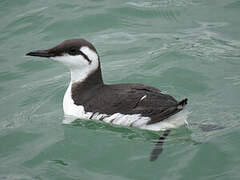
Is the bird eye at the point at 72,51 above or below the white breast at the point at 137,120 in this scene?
above

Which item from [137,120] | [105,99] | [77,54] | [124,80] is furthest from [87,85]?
[124,80]

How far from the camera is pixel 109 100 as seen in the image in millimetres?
5996

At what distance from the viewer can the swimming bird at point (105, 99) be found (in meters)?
5.84

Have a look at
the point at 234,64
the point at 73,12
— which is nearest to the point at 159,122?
the point at 234,64

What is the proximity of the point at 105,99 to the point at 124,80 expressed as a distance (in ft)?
5.94

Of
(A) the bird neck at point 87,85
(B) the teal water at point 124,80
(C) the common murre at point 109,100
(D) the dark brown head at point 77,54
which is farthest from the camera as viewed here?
(A) the bird neck at point 87,85

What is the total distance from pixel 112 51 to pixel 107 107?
314 centimetres

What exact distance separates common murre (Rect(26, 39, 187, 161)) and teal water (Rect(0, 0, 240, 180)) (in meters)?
0.18

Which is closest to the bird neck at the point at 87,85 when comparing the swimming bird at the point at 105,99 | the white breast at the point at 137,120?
the swimming bird at the point at 105,99

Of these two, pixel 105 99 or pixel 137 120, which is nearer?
pixel 137 120

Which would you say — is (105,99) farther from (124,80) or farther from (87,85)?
(124,80)

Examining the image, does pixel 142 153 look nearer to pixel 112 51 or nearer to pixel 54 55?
pixel 54 55

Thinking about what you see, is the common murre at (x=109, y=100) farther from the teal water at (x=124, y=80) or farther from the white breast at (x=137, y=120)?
the teal water at (x=124, y=80)

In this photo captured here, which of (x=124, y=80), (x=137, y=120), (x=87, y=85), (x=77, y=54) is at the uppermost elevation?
(x=77, y=54)
